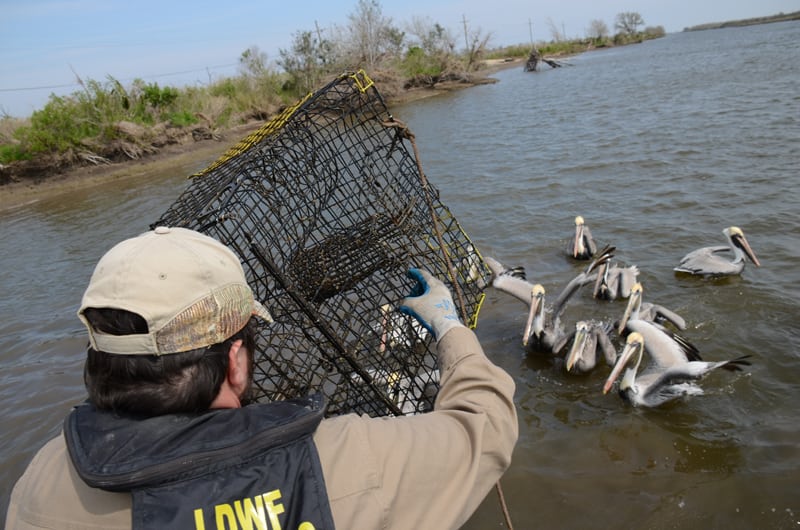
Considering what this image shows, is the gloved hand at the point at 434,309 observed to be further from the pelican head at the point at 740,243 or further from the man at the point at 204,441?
the pelican head at the point at 740,243

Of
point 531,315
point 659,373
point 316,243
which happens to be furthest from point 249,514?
Answer: point 531,315

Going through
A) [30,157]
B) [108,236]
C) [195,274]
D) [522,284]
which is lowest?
[522,284]

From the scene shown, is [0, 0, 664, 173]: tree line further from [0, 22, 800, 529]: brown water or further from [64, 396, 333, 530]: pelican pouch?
[64, 396, 333, 530]: pelican pouch

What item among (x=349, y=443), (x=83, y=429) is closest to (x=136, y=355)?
(x=83, y=429)

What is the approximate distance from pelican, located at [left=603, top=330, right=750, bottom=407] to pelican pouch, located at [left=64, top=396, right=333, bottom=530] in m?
2.96

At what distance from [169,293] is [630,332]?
3.79 meters

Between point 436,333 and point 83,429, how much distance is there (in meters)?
0.99

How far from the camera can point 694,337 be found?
417cm

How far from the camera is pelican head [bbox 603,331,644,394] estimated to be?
3447mm

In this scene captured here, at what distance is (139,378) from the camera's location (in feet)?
3.42

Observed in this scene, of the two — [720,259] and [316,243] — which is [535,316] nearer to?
[316,243]

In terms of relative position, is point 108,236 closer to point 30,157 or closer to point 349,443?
point 30,157

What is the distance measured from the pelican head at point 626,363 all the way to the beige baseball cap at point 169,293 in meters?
3.01

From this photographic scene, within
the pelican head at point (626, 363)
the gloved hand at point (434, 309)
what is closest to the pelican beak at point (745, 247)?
the pelican head at point (626, 363)
